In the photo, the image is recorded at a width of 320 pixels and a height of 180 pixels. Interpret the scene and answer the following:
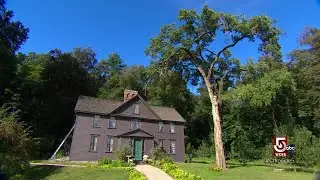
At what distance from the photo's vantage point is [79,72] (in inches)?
2330

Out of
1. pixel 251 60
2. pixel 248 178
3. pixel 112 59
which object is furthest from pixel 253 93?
pixel 112 59

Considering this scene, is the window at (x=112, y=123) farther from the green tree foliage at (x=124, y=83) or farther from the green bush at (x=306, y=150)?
the green bush at (x=306, y=150)

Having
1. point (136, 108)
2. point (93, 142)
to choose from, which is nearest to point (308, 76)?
point (136, 108)

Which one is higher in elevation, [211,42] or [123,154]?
[211,42]

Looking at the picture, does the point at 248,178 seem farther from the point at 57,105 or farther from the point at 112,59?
the point at 112,59

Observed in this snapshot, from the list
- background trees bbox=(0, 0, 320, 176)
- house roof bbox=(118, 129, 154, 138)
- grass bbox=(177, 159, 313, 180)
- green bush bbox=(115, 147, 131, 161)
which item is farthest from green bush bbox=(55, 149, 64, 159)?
grass bbox=(177, 159, 313, 180)

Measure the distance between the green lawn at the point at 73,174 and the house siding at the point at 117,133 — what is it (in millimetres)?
12862

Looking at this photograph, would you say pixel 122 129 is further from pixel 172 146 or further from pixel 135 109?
pixel 172 146

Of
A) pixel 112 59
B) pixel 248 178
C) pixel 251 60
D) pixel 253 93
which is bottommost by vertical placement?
pixel 248 178

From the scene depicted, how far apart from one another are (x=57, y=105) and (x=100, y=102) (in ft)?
44.6

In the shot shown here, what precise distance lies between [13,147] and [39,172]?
3.40 meters

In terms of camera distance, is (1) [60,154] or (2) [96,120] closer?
(2) [96,120]

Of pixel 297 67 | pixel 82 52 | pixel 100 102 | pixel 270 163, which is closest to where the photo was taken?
pixel 270 163

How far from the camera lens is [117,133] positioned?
41812 mm
